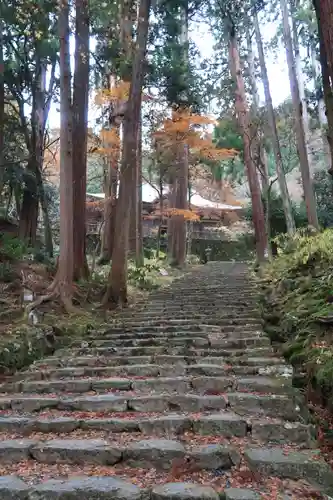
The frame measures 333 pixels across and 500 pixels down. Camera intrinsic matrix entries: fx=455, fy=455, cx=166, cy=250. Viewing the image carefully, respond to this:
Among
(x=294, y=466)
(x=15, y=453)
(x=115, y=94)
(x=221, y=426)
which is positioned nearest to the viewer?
(x=294, y=466)

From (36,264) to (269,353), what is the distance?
6010 mm

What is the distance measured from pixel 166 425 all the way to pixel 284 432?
942mm

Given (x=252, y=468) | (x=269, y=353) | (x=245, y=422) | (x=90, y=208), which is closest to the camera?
(x=252, y=468)

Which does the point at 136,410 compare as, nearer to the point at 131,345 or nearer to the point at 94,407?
the point at 94,407

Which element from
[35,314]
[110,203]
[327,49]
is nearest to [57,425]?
[35,314]

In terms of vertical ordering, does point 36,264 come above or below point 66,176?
below

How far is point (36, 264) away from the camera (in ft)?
31.8

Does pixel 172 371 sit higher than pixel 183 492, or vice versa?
pixel 172 371

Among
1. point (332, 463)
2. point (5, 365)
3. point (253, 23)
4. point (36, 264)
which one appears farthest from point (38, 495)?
point (253, 23)

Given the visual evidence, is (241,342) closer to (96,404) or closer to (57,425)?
(96,404)

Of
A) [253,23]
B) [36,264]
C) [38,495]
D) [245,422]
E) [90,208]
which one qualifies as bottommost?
[38,495]

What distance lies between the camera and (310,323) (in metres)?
5.26

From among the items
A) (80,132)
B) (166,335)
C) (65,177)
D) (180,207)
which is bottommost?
(166,335)

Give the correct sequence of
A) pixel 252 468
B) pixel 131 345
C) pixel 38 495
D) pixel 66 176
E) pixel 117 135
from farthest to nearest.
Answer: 1. pixel 117 135
2. pixel 66 176
3. pixel 131 345
4. pixel 252 468
5. pixel 38 495
